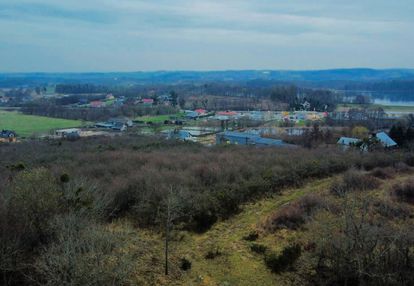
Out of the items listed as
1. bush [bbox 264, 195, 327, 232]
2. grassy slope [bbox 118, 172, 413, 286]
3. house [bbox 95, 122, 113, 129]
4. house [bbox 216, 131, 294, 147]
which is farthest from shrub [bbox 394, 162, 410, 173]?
house [bbox 95, 122, 113, 129]

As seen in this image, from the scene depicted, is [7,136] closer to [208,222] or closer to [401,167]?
[208,222]

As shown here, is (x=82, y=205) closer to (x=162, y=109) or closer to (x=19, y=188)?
(x=19, y=188)

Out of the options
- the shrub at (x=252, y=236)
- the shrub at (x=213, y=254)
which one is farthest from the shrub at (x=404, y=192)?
the shrub at (x=213, y=254)

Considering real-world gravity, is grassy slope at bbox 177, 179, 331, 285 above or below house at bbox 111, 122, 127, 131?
above

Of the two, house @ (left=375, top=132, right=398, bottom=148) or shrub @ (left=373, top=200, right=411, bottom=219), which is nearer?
shrub @ (left=373, top=200, right=411, bottom=219)

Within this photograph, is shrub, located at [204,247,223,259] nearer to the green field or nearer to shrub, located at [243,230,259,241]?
shrub, located at [243,230,259,241]

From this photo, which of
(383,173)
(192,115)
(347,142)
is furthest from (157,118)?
(383,173)
